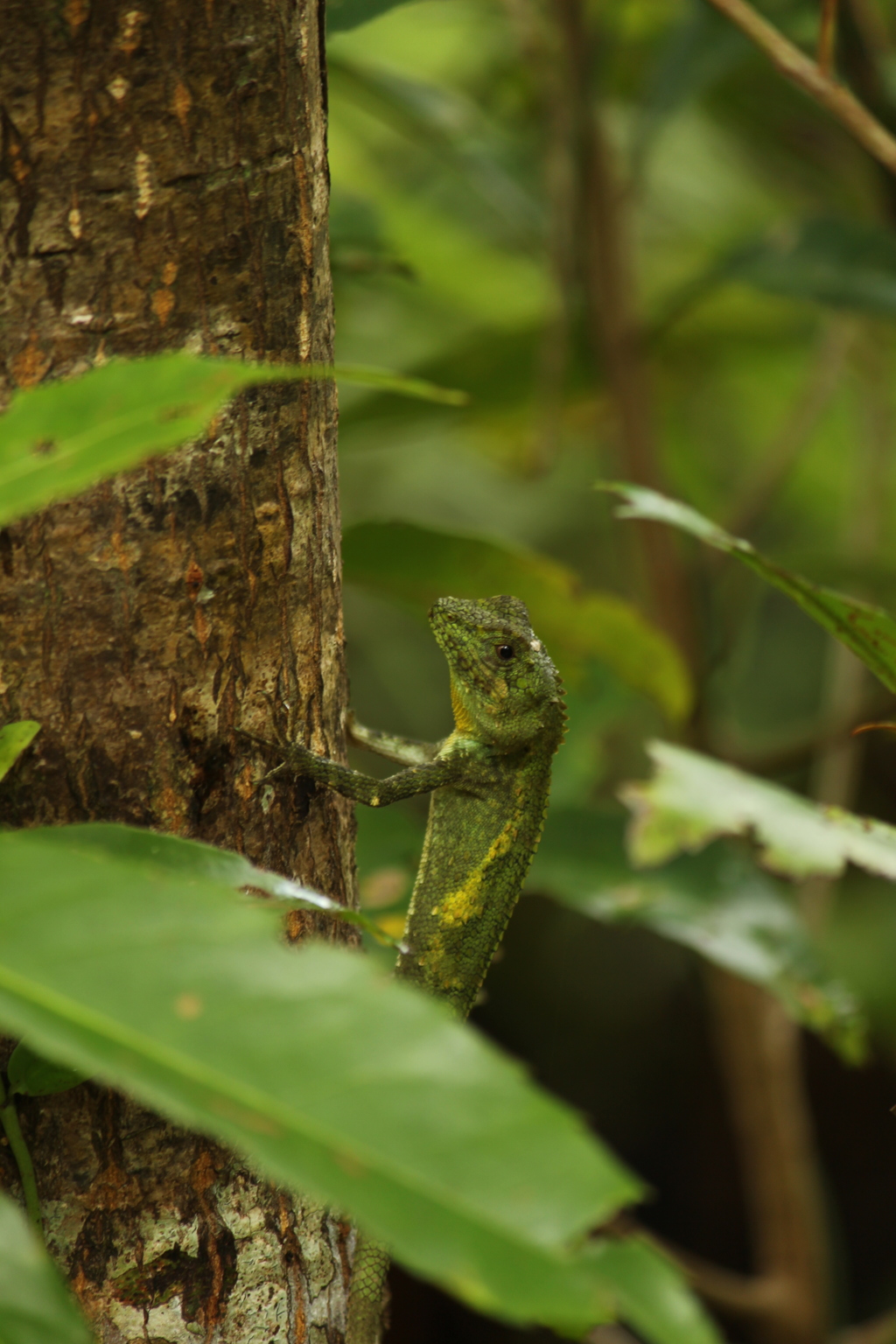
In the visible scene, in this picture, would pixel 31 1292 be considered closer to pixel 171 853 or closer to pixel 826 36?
pixel 171 853

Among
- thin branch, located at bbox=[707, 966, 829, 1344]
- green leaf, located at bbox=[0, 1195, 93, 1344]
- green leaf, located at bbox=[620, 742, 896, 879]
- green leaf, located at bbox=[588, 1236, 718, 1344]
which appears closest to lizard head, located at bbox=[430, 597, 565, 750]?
green leaf, located at bbox=[620, 742, 896, 879]

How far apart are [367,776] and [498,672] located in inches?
34.0

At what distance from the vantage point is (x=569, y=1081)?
5.86 metres

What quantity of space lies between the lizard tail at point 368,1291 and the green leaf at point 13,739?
3.27 ft

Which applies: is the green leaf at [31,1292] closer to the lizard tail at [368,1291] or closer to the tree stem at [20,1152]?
the tree stem at [20,1152]

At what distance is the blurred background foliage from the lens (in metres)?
2.99

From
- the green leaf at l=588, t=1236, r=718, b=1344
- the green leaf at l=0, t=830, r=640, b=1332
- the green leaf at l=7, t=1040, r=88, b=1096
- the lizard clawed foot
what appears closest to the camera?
the green leaf at l=0, t=830, r=640, b=1332

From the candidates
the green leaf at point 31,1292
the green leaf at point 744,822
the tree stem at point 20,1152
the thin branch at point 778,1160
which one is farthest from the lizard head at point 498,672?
the green leaf at point 31,1292

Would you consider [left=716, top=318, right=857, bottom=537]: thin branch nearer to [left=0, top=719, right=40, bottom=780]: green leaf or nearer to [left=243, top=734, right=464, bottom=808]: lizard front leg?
[left=243, top=734, right=464, bottom=808]: lizard front leg

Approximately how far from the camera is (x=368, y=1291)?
1891mm

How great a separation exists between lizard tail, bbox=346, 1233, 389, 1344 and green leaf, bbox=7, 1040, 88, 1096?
675 mm

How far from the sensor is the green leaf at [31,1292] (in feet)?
2.82

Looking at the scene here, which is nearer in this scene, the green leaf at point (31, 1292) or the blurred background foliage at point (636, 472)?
the green leaf at point (31, 1292)

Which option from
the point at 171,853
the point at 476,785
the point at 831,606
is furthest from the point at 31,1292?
the point at 476,785
